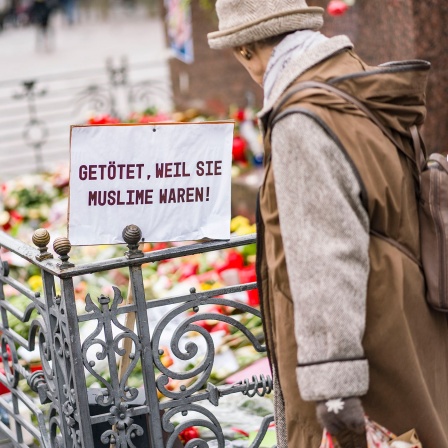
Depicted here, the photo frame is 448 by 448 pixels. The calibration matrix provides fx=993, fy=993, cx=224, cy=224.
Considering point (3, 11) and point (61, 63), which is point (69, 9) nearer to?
point (3, 11)

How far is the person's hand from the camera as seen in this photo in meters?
2.47

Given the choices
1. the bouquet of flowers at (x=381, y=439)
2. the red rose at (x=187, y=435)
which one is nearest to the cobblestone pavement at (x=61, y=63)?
the red rose at (x=187, y=435)

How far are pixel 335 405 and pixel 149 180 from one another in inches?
40.3

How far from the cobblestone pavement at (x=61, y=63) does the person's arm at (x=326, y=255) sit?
894 centimetres

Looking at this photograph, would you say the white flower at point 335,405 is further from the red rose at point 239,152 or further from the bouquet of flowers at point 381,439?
the red rose at point 239,152

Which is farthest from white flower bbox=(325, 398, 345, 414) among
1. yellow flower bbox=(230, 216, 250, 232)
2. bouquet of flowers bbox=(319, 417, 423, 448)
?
yellow flower bbox=(230, 216, 250, 232)

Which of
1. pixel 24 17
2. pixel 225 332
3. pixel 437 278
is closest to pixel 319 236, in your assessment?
pixel 437 278

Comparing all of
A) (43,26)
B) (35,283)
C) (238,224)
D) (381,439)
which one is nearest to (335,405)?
(381,439)

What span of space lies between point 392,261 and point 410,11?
345 cm

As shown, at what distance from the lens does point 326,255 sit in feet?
8.05

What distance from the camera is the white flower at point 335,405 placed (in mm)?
2480

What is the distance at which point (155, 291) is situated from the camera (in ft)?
19.6

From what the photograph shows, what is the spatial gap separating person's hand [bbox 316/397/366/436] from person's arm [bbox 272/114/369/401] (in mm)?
20

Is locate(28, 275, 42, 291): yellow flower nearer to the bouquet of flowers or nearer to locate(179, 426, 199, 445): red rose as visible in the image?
locate(179, 426, 199, 445): red rose
